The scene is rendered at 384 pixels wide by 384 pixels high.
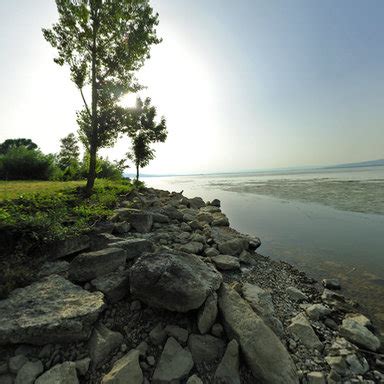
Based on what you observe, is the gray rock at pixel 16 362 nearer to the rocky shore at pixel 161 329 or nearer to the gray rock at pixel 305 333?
the rocky shore at pixel 161 329

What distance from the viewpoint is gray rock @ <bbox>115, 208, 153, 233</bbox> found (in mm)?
8125

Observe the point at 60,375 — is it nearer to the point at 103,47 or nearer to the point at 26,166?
the point at 103,47

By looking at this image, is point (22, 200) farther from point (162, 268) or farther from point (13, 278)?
point (162, 268)

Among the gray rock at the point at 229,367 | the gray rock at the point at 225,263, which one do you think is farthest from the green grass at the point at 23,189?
the gray rock at the point at 229,367

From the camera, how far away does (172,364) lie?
3789 mm

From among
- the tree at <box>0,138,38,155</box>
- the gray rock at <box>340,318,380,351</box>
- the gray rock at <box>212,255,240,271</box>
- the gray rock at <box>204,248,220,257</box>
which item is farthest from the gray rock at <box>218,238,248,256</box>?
the tree at <box>0,138,38,155</box>

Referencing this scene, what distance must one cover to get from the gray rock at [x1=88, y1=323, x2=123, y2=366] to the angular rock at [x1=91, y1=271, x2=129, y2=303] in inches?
22.8

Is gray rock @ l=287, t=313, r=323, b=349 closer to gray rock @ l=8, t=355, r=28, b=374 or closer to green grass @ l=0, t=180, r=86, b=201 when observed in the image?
gray rock @ l=8, t=355, r=28, b=374

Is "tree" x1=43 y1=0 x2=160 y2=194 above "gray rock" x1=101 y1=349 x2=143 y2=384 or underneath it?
above

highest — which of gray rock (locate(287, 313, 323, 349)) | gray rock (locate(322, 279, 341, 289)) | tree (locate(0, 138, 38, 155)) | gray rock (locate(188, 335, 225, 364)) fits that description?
tree (locate(0, 138, 38, 155))

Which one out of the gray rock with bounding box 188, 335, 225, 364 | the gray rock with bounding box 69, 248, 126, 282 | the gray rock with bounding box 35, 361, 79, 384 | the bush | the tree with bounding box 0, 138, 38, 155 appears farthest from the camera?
the tree with bounding box 0, 138, 38, 155

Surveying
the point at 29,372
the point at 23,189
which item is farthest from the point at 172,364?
the point at 23,189

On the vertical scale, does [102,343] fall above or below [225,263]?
below

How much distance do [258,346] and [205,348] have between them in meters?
0.85
